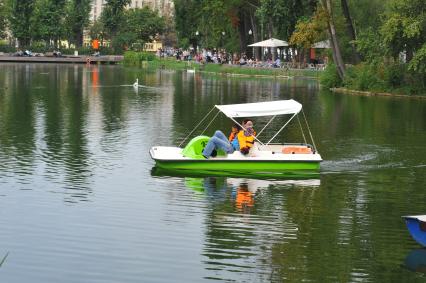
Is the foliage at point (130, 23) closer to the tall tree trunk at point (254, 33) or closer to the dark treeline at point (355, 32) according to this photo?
the dark treeline at point (355, 32)

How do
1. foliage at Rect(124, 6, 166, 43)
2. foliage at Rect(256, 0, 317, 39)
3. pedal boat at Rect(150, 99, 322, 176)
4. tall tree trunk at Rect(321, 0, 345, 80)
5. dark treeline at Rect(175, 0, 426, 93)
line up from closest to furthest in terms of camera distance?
pedal boat at Rect(150, 99, 322, 176) → dark treeline at Rect(175, 0, 426, 93) → tall tree trunk at Rect(321, 0, 345, 80) → foliage at Rect(256, 0, 317, 39) → foliage at Rect(124, 6, 166, 43)

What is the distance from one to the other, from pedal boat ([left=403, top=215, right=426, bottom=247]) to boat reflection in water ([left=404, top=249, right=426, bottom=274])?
339mm

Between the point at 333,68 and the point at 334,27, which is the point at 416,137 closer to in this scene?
the point at 334,27

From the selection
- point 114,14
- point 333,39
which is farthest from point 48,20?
point 333,39

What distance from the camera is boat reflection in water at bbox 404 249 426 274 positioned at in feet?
57.4

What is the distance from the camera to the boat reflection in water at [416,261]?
57.4ft

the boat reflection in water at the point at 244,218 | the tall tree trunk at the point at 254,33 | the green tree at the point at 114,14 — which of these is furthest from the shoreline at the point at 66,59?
the boat reflection in water at the point at 244,218

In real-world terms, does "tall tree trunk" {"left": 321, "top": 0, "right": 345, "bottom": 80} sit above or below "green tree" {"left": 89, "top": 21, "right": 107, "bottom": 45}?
below

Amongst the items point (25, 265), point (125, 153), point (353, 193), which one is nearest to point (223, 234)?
point (25, 265)

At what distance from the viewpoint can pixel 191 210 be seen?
22484 millimetres

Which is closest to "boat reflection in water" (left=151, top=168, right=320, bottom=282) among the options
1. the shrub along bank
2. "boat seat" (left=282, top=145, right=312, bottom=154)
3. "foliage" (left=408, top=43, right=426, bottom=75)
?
"boat seat" (left=282, top=145, right=312, bottom=154)

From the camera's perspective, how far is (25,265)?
17109 mm

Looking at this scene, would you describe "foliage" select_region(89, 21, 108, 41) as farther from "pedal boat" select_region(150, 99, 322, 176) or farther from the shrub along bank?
"pedal boat" select_region(150, 99, 322, 176)

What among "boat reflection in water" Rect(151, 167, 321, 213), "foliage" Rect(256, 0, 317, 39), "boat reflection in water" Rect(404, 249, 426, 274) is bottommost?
"boat reflection in water" Rect(404, 249, 426, 274)
